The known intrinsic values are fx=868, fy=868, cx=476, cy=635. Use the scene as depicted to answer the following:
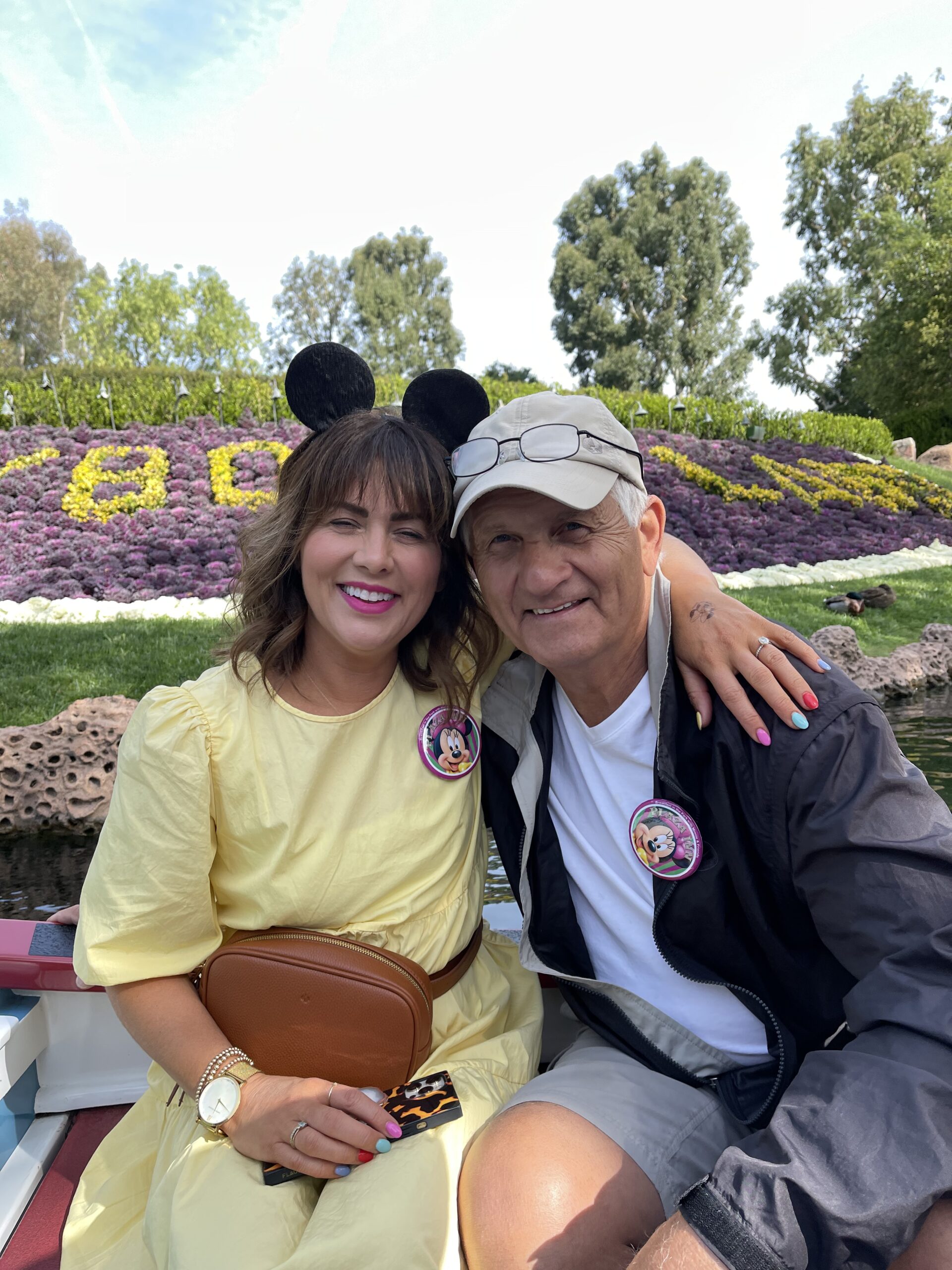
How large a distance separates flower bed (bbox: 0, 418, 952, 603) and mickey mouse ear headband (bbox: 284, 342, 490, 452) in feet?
18.4

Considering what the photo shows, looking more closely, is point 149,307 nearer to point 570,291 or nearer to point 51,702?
point 570,291

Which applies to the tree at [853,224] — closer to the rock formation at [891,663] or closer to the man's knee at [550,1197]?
the rock formation at [891,663]

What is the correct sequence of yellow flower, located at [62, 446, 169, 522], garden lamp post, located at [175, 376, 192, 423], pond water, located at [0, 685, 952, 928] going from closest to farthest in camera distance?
pond water, located at [0, 685, 952, 928], yellow flower, located at [62, 446, 169, 522], garden lamp post, located at [175, 376, 192, 423]

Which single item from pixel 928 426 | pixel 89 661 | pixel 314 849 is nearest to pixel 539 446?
pixel 314 849

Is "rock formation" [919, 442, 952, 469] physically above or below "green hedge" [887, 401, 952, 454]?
below

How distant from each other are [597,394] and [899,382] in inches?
558

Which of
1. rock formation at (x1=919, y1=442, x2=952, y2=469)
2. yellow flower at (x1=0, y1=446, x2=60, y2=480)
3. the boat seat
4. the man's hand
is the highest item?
rock formation at (x1=919, y1=442, x2=952, y2=469)

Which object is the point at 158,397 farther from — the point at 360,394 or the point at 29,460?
the point at 360,394

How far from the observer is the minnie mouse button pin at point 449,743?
5.54ft

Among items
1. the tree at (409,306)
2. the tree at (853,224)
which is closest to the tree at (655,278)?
the tree at (853,224)

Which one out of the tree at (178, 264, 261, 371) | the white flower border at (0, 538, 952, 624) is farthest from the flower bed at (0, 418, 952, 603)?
the tree at (178, 264, 261, 371)

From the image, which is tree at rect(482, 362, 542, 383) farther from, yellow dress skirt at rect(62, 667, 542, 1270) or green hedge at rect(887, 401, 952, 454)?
yellow dress skirt at rect(62, 667, 542, 1270)

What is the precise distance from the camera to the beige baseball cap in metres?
1.49

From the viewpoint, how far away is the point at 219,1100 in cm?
144
